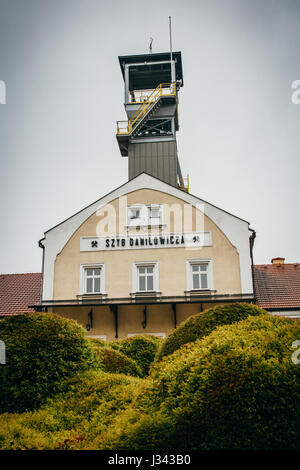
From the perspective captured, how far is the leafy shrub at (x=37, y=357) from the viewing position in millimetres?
7969

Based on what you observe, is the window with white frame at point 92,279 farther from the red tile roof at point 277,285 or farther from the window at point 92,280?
the red tile roof at point 277,285

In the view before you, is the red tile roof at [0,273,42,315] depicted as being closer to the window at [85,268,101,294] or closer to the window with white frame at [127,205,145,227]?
the window at [85,268,101,294]

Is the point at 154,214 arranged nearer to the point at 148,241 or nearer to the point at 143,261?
the point at 148,241

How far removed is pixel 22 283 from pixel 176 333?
18.2 m

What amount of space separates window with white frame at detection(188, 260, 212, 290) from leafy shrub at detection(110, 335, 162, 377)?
22.8ft

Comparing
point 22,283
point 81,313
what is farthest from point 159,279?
point 22,283

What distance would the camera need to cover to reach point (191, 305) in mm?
21141

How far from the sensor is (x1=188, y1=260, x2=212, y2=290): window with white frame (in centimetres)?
2161

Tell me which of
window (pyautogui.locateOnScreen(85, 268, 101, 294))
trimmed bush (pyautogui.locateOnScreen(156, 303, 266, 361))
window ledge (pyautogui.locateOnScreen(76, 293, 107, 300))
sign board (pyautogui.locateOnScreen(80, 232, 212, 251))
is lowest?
trimmed bush (pyautogui.locateOnScreen(156, 303, 266, 361))

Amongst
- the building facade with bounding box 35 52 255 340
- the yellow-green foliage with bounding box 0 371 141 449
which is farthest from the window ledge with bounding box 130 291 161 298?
the yellow-green foliage with bounding box 0 371 141 449

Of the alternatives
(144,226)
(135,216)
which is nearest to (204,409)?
(144,226)

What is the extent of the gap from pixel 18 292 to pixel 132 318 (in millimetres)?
7287

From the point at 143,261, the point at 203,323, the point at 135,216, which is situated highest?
the point at 135,216

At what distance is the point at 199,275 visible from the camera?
21.8 meters
